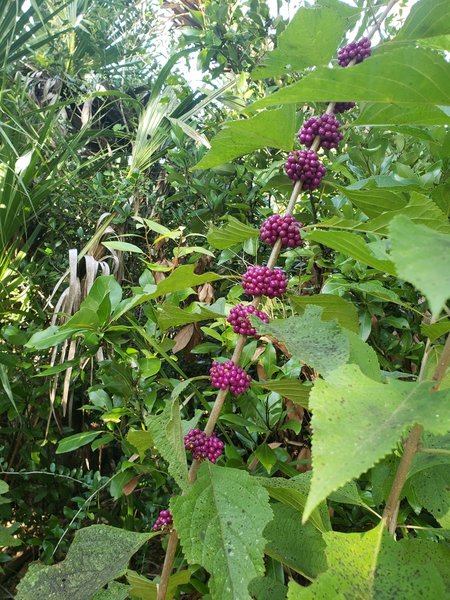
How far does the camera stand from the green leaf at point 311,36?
0.38 meters

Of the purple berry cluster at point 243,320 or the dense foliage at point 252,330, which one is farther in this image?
the purple berry cluster at point 243,320

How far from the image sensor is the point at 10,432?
1.17 meters

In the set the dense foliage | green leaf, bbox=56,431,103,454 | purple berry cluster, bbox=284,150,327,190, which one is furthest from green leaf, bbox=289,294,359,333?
green leaf, bbox=56,431,103,454

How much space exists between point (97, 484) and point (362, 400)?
0.92 m

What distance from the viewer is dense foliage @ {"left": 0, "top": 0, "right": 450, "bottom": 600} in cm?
27

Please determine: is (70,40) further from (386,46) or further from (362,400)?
(362,400)

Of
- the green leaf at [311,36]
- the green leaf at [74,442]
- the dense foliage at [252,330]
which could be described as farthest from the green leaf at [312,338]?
the green leaf at [74,442]

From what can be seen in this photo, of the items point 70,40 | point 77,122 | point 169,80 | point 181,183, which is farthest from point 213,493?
point 70,40

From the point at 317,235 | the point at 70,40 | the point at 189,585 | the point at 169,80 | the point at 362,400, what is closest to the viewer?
the point at 362,400

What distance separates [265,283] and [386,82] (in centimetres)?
21

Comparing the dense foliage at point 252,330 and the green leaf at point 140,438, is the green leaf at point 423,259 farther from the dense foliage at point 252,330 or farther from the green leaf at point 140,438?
the green leaf at point 140,438

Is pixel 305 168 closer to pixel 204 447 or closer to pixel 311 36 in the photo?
pixel 311 36

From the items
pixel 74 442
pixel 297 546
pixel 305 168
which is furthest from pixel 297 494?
pixel 74 442

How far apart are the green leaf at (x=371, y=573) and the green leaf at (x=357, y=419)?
10 cm
